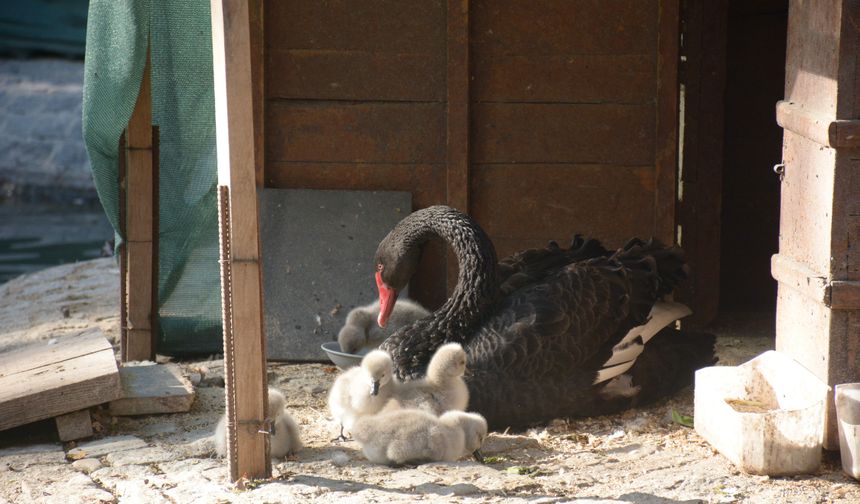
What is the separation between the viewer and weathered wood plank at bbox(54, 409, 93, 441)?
15.4 ft

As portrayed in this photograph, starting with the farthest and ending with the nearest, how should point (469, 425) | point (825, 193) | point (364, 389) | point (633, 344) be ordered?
point (633, 344)
point (364, 389)
point (469, 425)
point (825, 193)

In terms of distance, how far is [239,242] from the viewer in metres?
3.78

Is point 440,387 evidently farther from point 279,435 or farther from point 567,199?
point 567,199

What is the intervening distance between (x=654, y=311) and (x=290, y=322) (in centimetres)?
218

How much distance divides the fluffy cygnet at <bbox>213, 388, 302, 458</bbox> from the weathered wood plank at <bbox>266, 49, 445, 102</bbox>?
95.3 inches

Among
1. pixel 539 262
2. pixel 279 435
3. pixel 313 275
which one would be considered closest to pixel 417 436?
pixel 279 435

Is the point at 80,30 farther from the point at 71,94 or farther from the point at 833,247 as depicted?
the point at 833,247

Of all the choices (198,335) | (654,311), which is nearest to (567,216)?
(654,311)

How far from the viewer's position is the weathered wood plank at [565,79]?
20.3ft

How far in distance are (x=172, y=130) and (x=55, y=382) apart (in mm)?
1851

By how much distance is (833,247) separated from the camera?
4.07m

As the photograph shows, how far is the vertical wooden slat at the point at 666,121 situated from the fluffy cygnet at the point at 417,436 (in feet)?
7.99

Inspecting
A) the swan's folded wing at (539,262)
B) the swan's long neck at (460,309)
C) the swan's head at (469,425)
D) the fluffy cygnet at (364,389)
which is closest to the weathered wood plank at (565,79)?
the swan's folded wing at (539,262)

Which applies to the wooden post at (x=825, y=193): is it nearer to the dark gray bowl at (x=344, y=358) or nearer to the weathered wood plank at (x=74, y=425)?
the dark gray bowl at (x=344, y=358)
